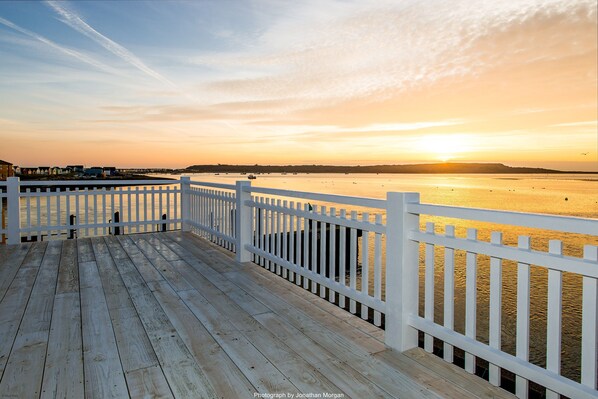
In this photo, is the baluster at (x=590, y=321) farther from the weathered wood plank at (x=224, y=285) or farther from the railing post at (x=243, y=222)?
the railing post at (x=243, y=222)

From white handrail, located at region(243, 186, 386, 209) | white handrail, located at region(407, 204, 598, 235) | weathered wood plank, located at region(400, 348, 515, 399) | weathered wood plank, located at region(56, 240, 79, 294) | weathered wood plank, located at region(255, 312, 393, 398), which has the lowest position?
weathered wood plank, located at region(400, 348, 515, 399)

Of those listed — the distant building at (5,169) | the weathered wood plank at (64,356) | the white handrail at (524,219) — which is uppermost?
the distant building at (5,169)

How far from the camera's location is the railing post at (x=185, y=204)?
795 centimetres

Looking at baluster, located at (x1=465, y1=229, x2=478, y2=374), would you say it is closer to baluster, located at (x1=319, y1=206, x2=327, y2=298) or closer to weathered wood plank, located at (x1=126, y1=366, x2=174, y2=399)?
baluster, located at (x1=319, y1=206, x2=327, y2=298)

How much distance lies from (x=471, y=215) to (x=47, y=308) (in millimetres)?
3782

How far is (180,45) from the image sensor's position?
32.2 ft

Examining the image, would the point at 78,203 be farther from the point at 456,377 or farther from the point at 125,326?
the point at 456,377

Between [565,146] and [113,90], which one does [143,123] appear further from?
[565,146]

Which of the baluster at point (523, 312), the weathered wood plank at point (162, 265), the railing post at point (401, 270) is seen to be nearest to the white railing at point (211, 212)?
the weathered wood plank at point (162, 265)

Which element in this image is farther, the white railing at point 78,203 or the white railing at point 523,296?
the white railing at point 78,203

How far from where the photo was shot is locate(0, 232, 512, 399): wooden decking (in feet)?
6.83

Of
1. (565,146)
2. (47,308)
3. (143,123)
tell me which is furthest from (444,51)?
(565,146)

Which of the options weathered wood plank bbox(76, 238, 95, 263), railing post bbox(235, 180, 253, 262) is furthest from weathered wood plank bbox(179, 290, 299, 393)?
weathered wood plank bbox(76, 238, 95, 263)

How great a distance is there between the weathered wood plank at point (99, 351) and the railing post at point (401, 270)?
1.80 metres
